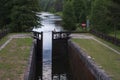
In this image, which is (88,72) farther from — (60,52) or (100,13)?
(100,13)

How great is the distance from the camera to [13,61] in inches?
939

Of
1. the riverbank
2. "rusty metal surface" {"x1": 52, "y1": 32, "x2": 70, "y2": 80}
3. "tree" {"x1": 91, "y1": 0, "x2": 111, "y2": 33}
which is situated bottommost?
"rusty metal surface" {"x1": 52, "y1": 32, "x2": 70, "y2": 80}

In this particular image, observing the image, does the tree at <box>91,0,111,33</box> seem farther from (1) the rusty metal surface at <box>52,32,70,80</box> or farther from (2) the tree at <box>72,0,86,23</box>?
(2) the tree at <box>72,0,86,23</box>

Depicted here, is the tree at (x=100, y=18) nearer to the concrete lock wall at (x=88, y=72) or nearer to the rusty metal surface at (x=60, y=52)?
the rusty metal surface at (x=60, y=52)

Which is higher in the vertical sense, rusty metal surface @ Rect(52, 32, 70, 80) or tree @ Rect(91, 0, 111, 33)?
tree @ Rect(91, 0, 111, 33)

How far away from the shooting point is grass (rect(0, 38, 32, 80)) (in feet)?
62.5

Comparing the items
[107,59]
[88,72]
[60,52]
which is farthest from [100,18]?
[88,72]

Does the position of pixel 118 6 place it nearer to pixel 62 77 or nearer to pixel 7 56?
pixel 62 77

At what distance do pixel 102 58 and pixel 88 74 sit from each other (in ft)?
7.62

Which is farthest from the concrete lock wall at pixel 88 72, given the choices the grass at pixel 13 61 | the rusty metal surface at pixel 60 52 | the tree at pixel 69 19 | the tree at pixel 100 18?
the tree at pixel 69 19

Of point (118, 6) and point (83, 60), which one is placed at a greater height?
point (118, 6)

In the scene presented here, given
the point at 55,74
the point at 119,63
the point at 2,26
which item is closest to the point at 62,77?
the point at 55,74

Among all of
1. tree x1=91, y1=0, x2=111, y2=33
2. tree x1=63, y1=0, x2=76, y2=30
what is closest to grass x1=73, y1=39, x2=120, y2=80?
tree x1=91, y1=0, x2=111, y2=33

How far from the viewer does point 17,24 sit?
53031 mm
